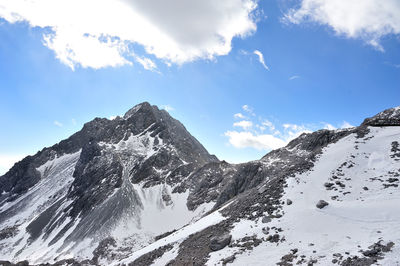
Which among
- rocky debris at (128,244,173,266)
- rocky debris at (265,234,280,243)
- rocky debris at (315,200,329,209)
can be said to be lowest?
rocky debris at (128,244,173,266)

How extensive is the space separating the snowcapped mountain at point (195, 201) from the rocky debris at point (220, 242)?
0.13 m

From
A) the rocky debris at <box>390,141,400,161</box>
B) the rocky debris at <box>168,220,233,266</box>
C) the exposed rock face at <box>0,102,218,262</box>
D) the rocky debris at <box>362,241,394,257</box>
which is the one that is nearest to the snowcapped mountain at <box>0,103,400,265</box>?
the rocky debris at <box>362,241,394,257</box>

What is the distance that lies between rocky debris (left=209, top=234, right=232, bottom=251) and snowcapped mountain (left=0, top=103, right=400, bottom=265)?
13 centimetres

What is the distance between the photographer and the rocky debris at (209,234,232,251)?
22.8 m

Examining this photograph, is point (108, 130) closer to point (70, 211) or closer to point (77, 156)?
point (77, 156)

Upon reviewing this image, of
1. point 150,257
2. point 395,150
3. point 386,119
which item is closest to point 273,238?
point 150,257

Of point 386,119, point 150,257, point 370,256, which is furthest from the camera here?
point 386,119

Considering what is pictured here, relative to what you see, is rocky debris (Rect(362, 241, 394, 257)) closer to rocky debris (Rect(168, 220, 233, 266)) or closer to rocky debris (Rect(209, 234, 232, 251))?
rocky debris (Rect(209, 234, 232, 251))

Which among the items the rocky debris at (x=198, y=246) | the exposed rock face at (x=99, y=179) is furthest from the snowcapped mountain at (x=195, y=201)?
the exposed rock face at (x=99, y=179)

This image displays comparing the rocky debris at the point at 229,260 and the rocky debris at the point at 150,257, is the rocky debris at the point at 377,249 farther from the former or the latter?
the rocky debris at the point at 150,257

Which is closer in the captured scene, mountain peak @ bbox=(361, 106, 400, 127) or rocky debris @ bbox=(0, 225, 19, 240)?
mountain peak @ bbox=(361, 106, 400, 127)

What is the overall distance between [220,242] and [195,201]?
2680 inches

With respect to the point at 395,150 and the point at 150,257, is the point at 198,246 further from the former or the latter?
the point at 395,150

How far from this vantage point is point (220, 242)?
23.0 meters
